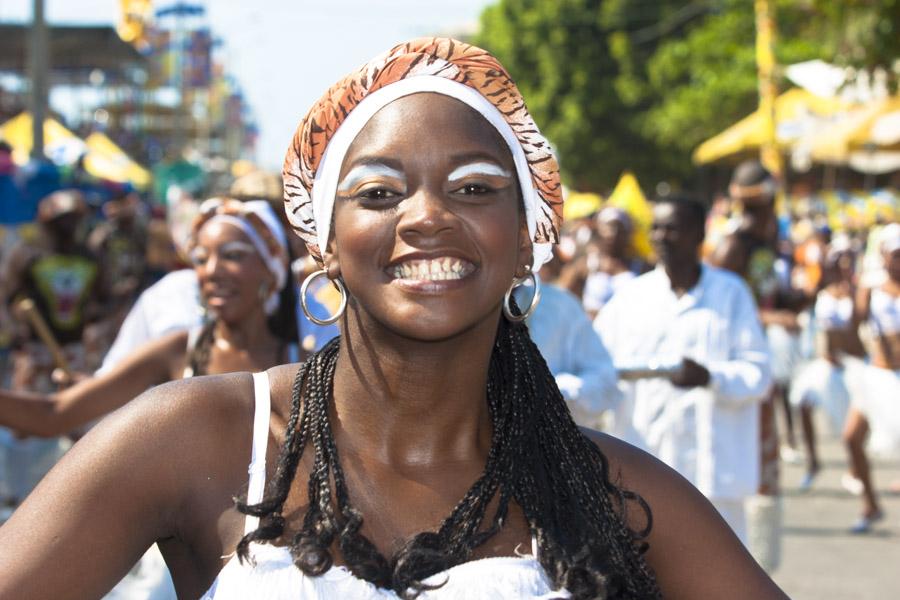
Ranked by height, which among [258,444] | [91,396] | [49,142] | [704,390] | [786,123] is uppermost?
[786,123]

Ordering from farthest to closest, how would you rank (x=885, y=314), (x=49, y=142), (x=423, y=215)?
(x=49, y=142)
(x=885, y=314)
(x=423, y=215)

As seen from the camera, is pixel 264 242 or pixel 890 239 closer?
pixel 264 242

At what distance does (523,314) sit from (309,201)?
0.43 meters

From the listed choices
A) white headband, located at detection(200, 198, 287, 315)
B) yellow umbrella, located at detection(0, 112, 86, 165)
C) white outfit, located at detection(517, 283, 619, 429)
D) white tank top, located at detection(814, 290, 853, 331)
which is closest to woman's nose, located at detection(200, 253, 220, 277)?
white headband, located at detection(200, 198, 287, 315)

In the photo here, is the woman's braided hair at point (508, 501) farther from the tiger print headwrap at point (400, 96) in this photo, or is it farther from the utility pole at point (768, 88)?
the utility pole at point (768, 88)

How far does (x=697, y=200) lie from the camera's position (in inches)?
281

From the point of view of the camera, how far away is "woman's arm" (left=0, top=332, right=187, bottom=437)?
408cm

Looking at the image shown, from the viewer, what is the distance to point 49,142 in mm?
17766

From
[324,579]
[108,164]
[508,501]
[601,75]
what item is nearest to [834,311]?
[508,501]

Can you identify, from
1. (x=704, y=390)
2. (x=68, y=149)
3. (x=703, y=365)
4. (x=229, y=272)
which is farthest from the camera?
(x=68, y=149)

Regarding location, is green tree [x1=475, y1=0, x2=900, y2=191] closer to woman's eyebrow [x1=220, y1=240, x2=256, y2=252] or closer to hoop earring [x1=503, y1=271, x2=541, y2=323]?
woman's eyebrow [x1=220, y1=240, x2=256, y2=252]

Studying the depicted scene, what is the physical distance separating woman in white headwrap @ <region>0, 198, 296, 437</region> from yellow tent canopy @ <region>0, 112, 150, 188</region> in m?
9.59

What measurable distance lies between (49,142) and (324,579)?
1653 cm

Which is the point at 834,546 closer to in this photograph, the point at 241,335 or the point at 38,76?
the point at 241,335
